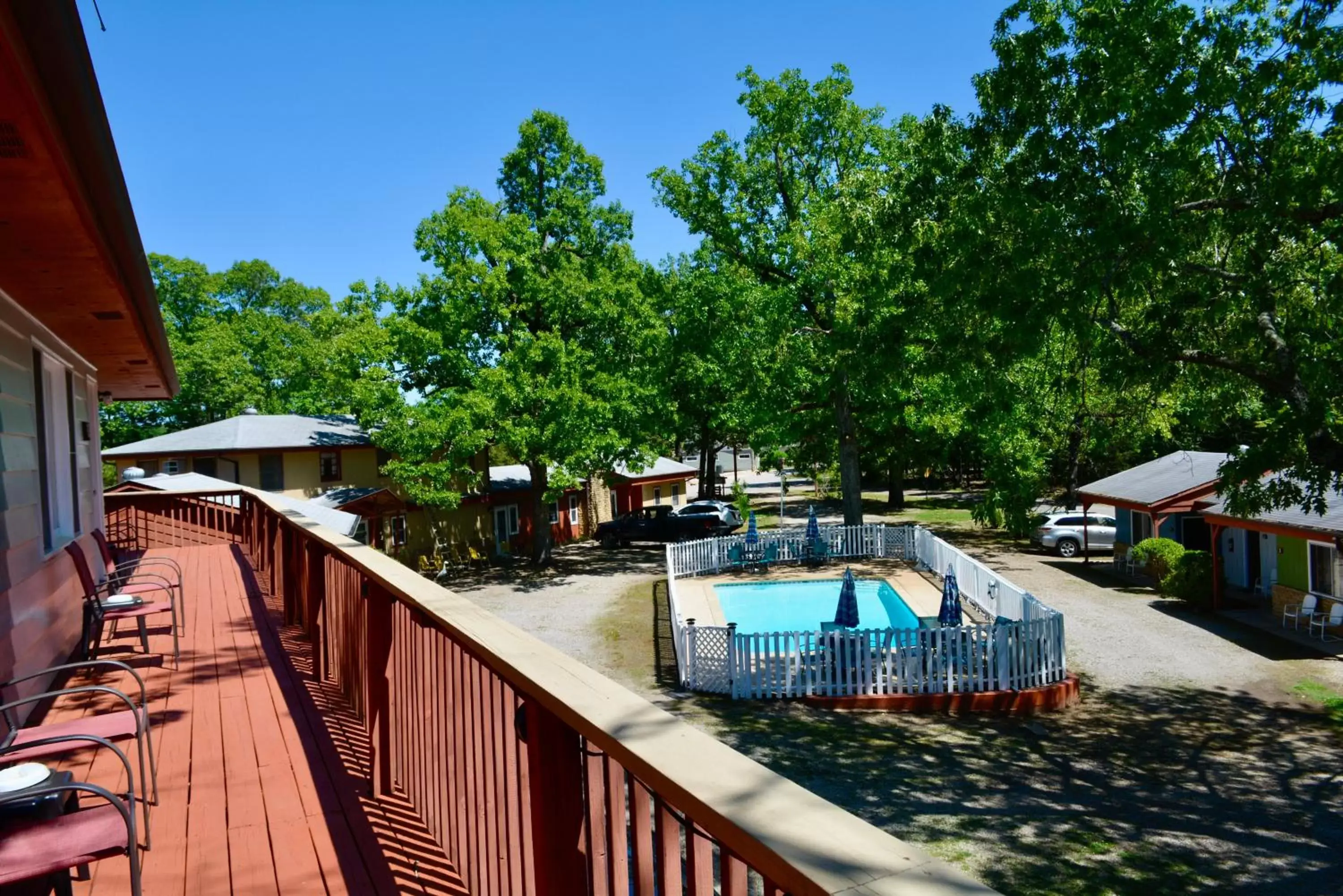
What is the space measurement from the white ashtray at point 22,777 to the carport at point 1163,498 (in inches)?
904

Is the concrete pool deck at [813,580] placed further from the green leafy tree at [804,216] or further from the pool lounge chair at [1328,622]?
the pool lounge chair at [1328,622]

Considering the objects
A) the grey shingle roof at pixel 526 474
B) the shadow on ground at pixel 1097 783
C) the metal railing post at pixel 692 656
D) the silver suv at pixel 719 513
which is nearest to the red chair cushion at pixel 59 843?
the shadow on ground at pixel 1097 783

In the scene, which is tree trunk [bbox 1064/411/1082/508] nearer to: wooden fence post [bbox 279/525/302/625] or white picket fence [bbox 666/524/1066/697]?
white picket fence [bbox 666/524/1066/697]

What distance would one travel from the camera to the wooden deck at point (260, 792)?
302 cm

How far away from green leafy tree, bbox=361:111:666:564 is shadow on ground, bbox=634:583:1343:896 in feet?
38.6

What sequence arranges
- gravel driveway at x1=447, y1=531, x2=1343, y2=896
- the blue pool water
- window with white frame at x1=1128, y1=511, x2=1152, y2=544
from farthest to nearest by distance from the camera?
window with white frame at x1=1128, y1=511, x2=1152, y2=544 < the blue pool water < gravel driveway at x1=447, y1=531, x2=1343, y2=896

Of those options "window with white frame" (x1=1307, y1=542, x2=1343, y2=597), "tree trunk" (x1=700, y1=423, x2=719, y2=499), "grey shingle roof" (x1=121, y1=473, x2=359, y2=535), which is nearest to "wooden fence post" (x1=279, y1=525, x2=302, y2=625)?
"grey shingle roof" (x1=121, y1=473, x2=359, y2=535)

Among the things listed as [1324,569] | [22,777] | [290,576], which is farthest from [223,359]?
[22,777]

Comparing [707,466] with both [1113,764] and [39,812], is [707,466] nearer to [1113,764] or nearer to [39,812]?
[1113,764]

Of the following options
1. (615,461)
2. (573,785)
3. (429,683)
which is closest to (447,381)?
(615,461)

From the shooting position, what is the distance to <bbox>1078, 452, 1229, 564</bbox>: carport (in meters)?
21.1

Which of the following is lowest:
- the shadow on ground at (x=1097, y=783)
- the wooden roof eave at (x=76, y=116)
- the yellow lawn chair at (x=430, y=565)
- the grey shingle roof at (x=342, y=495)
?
the shadow on ground at (x=1097, y=783)

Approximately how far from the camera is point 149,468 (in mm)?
30281

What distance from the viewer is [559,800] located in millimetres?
1781
